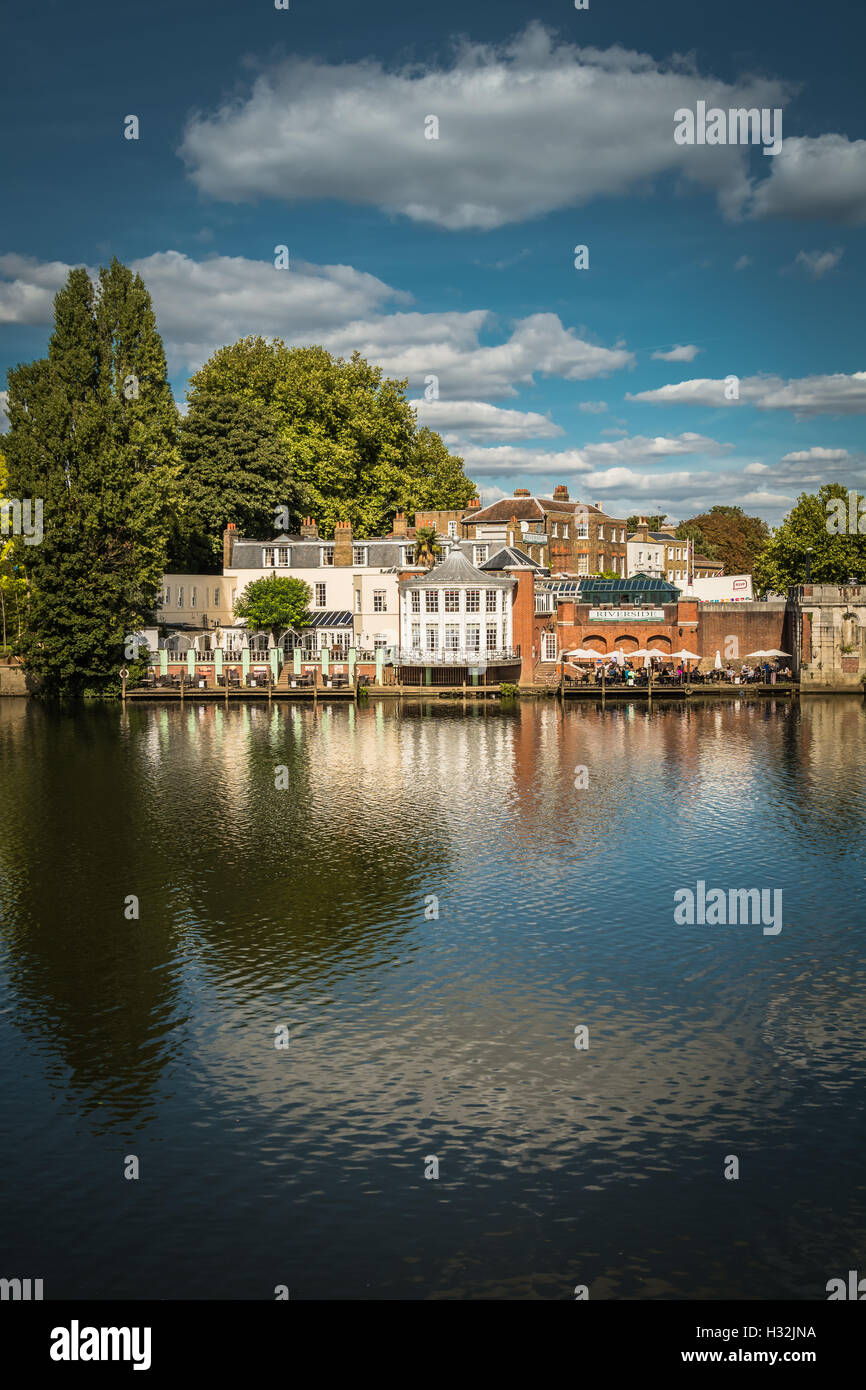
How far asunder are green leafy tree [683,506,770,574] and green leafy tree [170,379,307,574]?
92.9 meters

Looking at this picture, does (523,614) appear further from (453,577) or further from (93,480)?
(93,480)

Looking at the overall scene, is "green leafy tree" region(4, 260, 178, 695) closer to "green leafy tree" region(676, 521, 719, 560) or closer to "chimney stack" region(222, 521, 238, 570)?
"chimney stack" region(222, 521, 238, 570)

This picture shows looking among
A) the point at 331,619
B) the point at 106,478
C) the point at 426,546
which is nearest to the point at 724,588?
the point at 426,546

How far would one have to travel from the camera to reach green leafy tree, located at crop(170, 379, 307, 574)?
93.8 metres

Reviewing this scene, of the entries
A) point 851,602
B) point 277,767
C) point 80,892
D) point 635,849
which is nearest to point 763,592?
point 851,602

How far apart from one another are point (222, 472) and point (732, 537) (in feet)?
345

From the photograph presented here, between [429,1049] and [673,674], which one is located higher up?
[673,674]

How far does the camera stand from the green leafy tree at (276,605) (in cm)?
8444

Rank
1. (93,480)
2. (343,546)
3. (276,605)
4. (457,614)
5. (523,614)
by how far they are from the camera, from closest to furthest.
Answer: (93,480), (457,614), (523,614), (276,605), (343,546)

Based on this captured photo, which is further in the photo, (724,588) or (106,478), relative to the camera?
(724,588)

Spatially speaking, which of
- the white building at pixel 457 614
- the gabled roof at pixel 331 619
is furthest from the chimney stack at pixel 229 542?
the white building at pixel 457 614

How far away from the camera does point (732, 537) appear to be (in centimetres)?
17775

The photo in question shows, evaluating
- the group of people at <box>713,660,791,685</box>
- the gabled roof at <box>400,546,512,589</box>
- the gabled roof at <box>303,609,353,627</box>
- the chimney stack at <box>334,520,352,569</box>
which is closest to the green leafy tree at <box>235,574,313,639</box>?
the gabled roof at <box>303,609,353,627</box>
